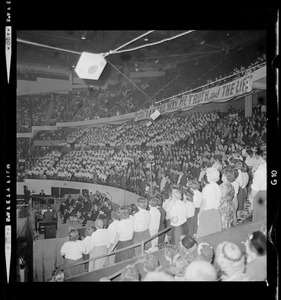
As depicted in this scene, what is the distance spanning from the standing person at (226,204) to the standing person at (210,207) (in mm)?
26

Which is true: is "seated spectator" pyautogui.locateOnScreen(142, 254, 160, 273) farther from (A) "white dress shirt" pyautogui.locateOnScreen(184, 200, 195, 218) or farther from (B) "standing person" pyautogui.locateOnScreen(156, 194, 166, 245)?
(A) "white dress shirt" pyautogui.locateOnScreen(184, 200, 195, 218)

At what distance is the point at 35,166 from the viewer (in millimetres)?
3062

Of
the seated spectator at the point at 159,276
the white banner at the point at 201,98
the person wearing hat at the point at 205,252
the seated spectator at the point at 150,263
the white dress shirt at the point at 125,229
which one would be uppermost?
the white banner at the point at 201,98

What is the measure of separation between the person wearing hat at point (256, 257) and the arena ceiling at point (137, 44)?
1.22 meters

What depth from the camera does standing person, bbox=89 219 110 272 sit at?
3092 mm

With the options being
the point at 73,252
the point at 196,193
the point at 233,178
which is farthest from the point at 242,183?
the point at 73,252

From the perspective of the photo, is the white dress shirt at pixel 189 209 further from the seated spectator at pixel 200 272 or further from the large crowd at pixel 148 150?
the seated spectator at pixel 200 272

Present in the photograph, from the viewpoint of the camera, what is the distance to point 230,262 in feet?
9.96

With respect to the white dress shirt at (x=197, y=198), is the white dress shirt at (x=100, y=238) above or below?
below

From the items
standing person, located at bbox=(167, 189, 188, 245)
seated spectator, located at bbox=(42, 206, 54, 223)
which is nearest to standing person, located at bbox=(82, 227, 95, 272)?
seated spectator, located at bbox=(42, 206, 54, 223)

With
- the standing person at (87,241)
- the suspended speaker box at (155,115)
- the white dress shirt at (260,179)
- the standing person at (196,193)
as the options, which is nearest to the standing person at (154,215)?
the standing person at (196,193)

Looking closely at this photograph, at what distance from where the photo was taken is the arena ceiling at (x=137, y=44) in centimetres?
306
